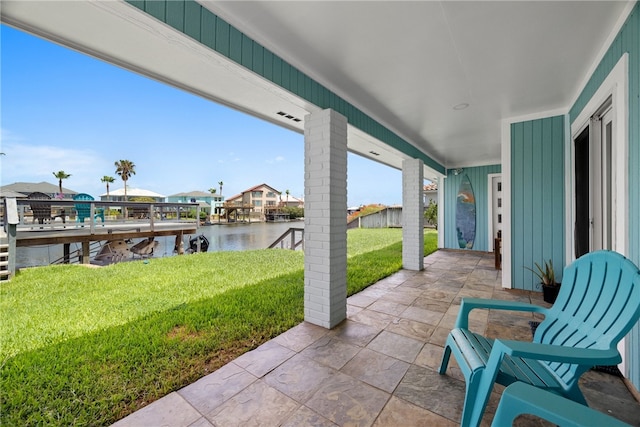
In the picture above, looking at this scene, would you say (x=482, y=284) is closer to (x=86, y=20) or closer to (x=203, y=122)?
(x=86, y=20)

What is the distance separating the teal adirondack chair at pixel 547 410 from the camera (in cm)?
87

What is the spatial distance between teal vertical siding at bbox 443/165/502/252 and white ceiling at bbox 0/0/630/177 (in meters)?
4.37

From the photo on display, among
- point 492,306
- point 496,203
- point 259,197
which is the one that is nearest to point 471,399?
point 492,306

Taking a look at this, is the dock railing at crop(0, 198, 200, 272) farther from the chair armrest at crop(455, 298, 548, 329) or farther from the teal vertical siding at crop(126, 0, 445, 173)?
the chair armrest at crop(455, 298, 548, 329)

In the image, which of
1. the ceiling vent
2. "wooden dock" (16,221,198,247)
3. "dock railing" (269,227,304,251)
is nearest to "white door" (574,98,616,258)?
the ceiling vent

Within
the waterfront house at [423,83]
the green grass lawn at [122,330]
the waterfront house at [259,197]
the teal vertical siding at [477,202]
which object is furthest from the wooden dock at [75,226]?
the waterfront house at [259,197]

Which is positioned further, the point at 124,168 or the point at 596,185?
the point at 124,168

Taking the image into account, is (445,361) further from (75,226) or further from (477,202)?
(75,226)

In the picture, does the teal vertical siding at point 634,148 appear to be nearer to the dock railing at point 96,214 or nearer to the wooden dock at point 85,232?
the dock railing at point 96,214

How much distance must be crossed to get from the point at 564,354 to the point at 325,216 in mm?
2028

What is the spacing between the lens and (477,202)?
7684 mm

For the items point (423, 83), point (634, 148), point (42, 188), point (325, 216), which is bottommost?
point (325, 216)

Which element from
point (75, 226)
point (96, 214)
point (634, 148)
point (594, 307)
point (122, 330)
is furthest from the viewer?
point (96, 214)

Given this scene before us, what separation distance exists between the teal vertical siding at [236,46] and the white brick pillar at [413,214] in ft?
8.64
